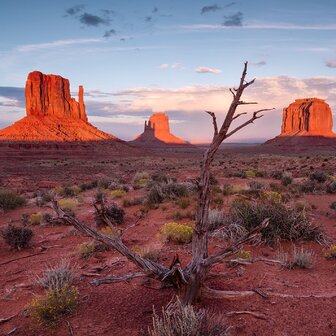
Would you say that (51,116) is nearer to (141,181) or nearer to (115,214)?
(141,181)

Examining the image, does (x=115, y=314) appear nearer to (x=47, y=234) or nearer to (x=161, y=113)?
(x=47, y=234)

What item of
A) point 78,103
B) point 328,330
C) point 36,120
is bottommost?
point 328,330

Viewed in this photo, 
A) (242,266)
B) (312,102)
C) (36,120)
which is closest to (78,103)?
(36,120)

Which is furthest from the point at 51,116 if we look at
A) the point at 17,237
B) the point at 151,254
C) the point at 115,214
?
the point at 151,254

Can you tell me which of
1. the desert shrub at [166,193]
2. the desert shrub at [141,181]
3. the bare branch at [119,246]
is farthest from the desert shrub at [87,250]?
the desert shrub at [141,181]

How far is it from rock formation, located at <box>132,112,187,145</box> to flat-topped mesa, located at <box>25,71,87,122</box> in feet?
263

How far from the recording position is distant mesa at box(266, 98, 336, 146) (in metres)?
122

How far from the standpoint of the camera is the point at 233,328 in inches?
161

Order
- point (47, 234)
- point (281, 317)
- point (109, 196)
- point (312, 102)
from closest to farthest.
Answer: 1. point (281, 317)
2. point (47, 234)
3. point (109, 196)
4. point (312, 102)

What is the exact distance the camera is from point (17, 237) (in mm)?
8250

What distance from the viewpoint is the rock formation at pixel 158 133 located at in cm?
18162

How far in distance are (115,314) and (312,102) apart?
148132 millimetres

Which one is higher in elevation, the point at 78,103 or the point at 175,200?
the point at 78,103

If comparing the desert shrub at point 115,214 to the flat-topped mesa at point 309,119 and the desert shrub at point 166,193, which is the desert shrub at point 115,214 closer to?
the desert shrub at point 166,193
